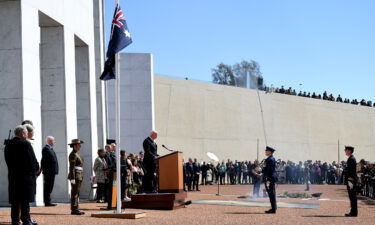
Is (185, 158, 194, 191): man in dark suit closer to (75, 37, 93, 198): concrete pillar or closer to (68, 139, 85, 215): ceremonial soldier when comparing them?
(75, 37, 93, 198): concrete pillar

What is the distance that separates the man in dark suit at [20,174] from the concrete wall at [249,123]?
3148 centimetres

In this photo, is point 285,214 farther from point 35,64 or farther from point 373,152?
point 373,152

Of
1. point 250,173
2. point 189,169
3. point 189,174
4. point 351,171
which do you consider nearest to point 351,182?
point 351,171

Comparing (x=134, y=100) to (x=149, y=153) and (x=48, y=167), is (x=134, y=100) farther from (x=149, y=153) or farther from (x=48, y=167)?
(x=48, y=167)

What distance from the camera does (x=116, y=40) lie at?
1289cm

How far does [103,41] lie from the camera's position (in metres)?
23.5

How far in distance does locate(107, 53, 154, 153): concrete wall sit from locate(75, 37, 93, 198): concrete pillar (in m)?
12.7

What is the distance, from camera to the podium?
15273 mm

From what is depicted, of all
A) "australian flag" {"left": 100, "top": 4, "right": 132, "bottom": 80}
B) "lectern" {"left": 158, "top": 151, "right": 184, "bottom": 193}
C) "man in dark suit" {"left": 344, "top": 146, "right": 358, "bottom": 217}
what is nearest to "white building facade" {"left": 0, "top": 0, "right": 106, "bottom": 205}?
"australian flag" {"left": 100, "top": 4, "right": 132, "bottom": 80}

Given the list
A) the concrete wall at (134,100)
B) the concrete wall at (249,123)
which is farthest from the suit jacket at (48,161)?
the concrete wall at (249,123)

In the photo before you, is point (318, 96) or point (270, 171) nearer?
point (270, 171)

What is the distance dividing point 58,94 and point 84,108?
2.72m

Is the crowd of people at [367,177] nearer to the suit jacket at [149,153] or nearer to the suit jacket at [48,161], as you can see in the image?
the suit jacket at [149,153]

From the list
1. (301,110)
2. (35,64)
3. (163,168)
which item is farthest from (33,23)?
(301,110)
